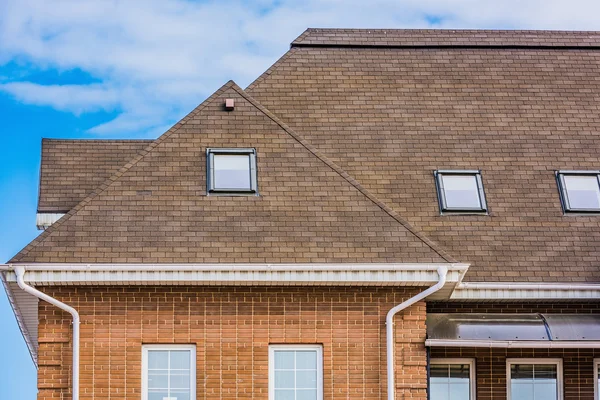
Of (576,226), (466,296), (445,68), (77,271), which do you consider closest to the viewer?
(77,271)

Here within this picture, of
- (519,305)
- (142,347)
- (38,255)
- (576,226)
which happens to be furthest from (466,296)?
(38,255)

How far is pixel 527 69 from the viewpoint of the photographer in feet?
88.2

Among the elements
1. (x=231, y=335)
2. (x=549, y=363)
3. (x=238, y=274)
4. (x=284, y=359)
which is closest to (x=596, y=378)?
(x=549, y=363)

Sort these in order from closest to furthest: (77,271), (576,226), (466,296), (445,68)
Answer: (77,271), (466,296), (576,226), (445,68)

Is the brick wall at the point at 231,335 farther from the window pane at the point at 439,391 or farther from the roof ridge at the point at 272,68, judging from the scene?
the roof ridge at the point at 272,68

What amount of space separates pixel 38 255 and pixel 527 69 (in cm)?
1152

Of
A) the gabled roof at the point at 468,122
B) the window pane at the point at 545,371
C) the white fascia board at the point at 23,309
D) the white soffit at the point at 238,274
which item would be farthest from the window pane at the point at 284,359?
the window pane at the point at 545,371

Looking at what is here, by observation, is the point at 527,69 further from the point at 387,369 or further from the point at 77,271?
the point at 77,271

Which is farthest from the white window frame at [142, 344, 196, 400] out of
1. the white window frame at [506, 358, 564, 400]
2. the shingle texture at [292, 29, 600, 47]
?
the shingle texture at [292, 29, 600, 47]

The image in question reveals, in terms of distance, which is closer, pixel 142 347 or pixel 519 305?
pixel 142 347

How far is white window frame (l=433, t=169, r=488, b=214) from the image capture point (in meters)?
23.1

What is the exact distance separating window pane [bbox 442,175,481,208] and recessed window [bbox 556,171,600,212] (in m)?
1.57

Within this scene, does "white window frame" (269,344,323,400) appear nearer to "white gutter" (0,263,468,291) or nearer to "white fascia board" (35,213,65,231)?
"white gutter" (0,263,468,291)

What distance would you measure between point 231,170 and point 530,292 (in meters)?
5.26
